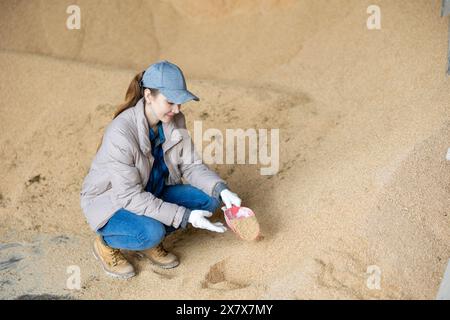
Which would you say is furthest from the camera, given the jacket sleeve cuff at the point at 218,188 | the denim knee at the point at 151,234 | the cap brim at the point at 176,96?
the jacket sleeve cuff at the point at 218,188

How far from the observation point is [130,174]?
2.43 metres

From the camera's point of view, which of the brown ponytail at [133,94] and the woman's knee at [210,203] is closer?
the brown ponytail at [133,94]

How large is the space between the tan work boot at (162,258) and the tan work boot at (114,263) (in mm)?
108

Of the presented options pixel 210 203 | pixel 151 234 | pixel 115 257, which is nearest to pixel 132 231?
pixel 151 234

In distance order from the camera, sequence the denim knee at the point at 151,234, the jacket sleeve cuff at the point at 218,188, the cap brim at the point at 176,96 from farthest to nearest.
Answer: the jacket sleeve cuff at the point at 218,188 → the denim knee at the point at 151,234 → the cap brim at the point at 176,96

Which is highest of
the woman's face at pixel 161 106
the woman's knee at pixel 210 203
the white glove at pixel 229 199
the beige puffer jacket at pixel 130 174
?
the woman's face at pixel 161 106

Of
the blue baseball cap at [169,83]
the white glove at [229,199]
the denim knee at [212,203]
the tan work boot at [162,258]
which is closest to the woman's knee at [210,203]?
the denim knee at [212,203]

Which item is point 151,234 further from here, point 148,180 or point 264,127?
point 264,127

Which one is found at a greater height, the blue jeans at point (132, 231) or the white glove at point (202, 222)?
the white glove at point (202, 222)

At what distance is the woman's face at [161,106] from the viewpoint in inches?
96.0

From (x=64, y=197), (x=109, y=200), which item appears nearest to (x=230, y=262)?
(x=109, y=200)

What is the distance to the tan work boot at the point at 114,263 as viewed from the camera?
264 cm

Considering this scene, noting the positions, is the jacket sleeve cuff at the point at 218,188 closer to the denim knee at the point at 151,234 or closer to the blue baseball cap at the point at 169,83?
the denim knee at the point at 151,234

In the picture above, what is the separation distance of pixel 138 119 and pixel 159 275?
677mm
